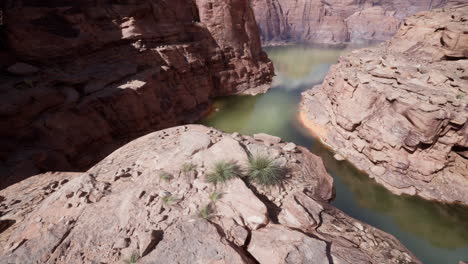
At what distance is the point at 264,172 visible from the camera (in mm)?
4703

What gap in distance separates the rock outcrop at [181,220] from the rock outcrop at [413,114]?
8.30 meters

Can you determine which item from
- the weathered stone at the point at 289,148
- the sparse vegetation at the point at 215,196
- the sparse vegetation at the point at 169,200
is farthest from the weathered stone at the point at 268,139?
the sparse vegetation at the point at 169,200

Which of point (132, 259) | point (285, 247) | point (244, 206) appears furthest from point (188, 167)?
point (285, 247)

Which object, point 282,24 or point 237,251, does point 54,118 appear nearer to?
point 237,251

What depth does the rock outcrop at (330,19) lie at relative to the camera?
4850 cm

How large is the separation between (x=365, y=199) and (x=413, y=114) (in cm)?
504

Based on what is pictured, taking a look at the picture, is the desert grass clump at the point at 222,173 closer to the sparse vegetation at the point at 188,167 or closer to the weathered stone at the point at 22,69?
the sparse vegetation at the point at 188,167

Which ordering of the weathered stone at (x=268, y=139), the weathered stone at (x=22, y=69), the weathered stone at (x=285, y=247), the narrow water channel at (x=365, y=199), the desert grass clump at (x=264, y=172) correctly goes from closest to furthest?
the weathered stone at (x=285, y=247) < the desert grass clump at (x=264, y=172) < the weathered stone at (x=268, y=139) < the narrow water channel at (x=365, y=199) < the weathered stone at (x=22, y=69)

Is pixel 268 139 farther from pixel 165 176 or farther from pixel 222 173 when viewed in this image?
pixel 165 176

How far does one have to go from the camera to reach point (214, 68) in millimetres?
19812

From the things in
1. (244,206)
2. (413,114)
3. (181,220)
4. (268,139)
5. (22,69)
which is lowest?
(413,114)

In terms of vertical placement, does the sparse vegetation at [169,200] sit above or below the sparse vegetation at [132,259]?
above

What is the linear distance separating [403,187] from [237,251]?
11.1m

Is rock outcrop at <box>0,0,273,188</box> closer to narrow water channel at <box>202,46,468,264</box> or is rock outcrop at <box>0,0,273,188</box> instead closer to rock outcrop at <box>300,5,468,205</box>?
narrow water channel at <box>202,46,468,264</box>
